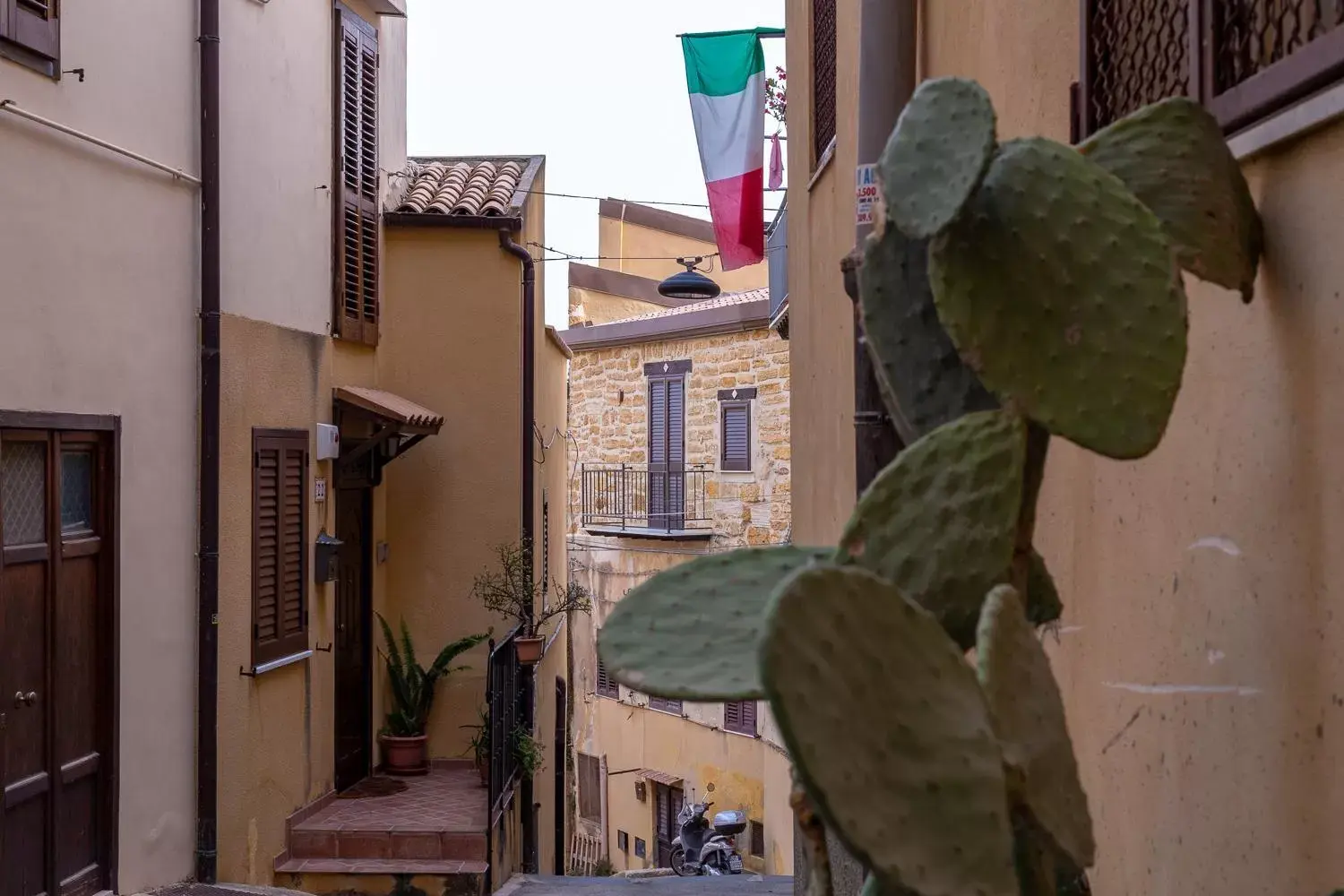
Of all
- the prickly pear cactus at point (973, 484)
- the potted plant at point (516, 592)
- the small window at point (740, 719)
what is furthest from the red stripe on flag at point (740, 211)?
the small window at point (740, 719)

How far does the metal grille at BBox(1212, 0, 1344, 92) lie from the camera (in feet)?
6.61

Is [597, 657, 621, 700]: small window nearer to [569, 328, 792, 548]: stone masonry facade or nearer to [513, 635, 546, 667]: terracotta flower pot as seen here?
[569, 328, 792, 548]: stone masonry facade

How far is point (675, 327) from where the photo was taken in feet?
59.8

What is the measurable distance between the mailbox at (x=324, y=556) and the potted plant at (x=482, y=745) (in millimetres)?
1640

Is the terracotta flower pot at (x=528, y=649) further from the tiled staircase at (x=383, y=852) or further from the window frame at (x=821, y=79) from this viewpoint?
the window frame at (x=821, y=79)

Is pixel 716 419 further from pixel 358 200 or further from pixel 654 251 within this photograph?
pixel 358 200

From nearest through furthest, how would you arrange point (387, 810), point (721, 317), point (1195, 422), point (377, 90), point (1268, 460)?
point (1268, 460)
point (1195, 422)
point (387, 810)
point (377, 90)
point (721, 317)

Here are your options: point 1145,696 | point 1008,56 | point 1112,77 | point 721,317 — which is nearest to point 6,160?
point 1008,56

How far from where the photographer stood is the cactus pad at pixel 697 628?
1649mm

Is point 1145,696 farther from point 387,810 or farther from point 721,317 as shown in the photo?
point 721,317

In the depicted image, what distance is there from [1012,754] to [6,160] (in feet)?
18.4

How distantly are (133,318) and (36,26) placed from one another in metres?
1.47

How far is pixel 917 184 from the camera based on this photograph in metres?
1.77

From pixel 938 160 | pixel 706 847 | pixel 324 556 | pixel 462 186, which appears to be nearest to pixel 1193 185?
pixel 938 160
